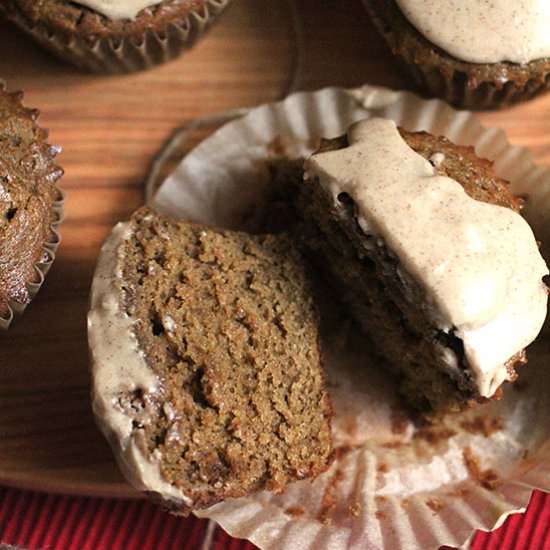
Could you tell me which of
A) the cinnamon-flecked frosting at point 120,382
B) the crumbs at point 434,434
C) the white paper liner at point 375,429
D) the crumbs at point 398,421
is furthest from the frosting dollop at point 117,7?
the crumbs at point 434,434

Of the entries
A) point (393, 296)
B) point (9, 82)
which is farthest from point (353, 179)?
point (9, 82)

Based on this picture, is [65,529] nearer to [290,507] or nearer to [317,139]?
[290,507]

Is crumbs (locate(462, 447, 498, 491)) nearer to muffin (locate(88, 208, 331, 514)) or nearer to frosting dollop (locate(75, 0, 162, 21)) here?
muffin (locate(88, 208, 331, 514))

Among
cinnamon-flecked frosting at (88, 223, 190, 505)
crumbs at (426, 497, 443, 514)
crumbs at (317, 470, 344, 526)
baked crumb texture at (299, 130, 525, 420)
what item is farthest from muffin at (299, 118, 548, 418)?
cinnamon-flecked frosting at (88, 223, 190, 505)

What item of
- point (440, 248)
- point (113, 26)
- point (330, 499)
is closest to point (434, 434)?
point (330, 499)

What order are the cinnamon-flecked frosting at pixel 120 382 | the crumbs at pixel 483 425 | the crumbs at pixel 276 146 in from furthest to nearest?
the crumbs at pixel 276 146 → the crumbs at pixel 483 425 → the cinnamon-flecked frosting at pixel 120 382

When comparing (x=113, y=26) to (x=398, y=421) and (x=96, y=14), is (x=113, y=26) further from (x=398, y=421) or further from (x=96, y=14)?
(x=398, y=421)

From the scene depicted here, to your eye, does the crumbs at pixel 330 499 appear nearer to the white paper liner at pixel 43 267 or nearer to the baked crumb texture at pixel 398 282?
the baked crumb texture at pixel 398 282
